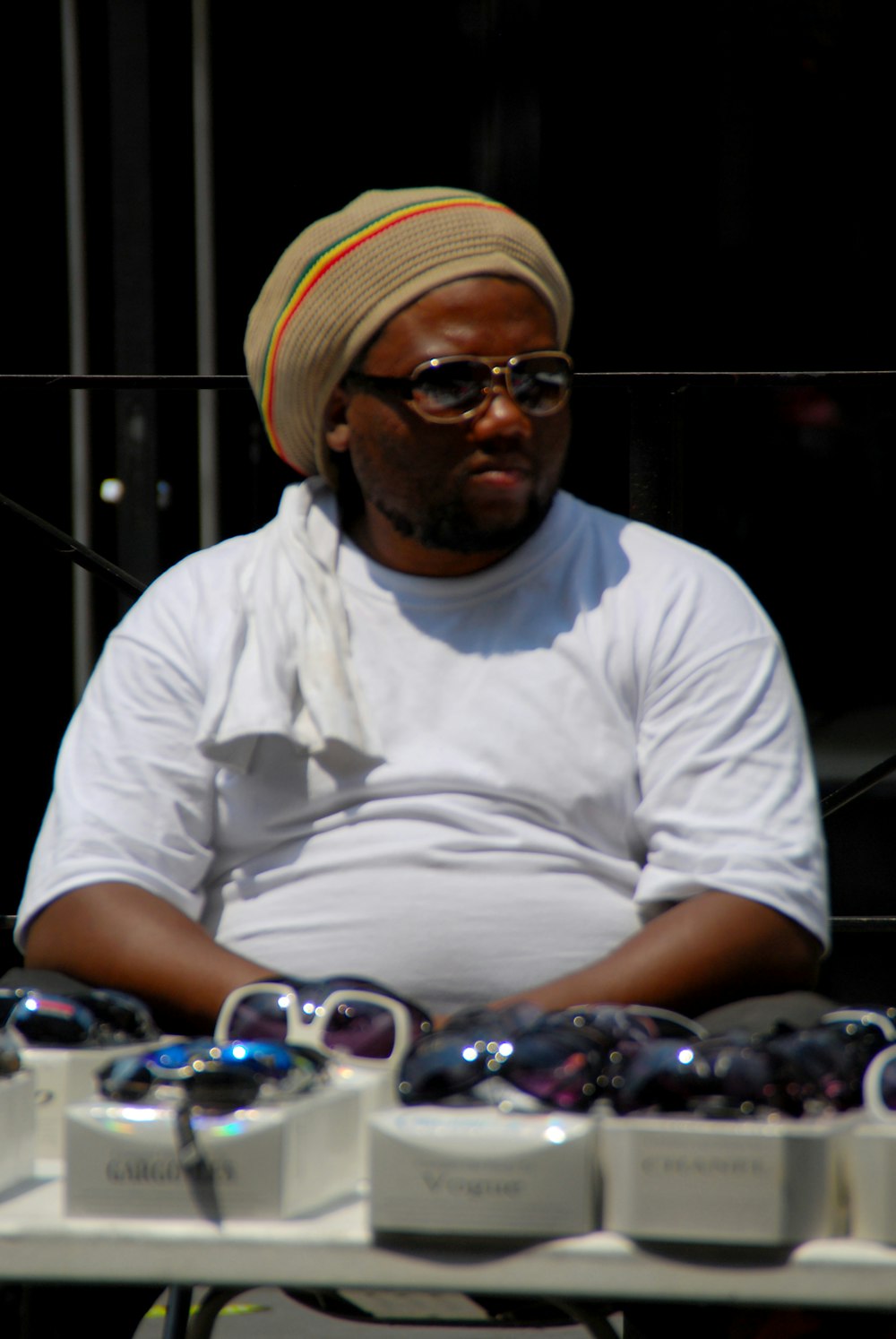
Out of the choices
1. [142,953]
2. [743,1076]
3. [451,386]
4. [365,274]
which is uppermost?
[365,274]

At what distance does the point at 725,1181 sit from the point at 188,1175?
1.12 feet

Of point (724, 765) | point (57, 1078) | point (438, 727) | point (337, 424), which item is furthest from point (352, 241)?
point (57, 1078)

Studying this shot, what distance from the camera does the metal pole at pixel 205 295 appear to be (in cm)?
509

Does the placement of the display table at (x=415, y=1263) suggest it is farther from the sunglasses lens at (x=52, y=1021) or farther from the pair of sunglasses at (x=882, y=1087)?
the sunglasses lens at (x=52, y=1021)

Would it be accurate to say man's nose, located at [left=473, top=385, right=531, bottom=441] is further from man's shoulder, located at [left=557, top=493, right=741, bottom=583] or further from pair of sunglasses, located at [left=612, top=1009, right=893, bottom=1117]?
pair of sunglasses, located at [left=612, top=1009, right=893, bottom=1117]

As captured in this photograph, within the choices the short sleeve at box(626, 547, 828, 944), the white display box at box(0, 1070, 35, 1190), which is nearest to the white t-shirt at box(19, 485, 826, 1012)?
the short sleeve at box(626, 547, 828, 944)

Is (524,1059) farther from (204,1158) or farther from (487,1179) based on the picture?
(204,1158)

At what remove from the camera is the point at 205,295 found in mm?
5133

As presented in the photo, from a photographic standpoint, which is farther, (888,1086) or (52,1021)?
(52,1021)

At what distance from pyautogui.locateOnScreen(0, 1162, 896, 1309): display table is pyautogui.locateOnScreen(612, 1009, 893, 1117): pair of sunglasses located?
0.30 ft

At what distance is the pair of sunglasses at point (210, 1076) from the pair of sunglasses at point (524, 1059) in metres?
0.08

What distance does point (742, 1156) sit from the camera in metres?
1.12

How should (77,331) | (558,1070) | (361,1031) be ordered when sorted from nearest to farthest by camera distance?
(558,1070) < (361,1031) < (77,331)

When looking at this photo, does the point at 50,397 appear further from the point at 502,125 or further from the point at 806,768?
the point at 806,768
